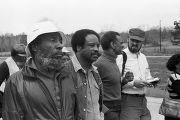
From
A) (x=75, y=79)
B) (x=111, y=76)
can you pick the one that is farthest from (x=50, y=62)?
(x=111, y=76)

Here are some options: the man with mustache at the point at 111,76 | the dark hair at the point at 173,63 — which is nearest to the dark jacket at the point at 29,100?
the man with mustache at the point at 111,76

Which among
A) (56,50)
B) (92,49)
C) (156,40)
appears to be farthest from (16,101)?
(156,40)

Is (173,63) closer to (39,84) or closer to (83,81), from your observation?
(83,81)

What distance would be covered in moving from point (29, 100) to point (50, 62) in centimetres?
33

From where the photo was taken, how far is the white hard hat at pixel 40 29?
9.07 feet

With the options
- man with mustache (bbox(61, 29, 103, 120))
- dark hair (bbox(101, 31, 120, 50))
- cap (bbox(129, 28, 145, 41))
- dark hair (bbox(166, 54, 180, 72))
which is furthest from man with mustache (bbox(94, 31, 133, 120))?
dark hair (bbox(166, 54, 180, 72))

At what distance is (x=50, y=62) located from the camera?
2.75m

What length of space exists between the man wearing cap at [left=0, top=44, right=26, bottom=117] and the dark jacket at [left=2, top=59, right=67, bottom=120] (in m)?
2.06

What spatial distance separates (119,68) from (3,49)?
4219 centimetres

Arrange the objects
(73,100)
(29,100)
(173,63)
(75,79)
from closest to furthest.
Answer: (29,100)
(73,100)
(75,79)
(173,63)

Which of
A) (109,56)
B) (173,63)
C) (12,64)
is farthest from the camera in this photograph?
(173,63)

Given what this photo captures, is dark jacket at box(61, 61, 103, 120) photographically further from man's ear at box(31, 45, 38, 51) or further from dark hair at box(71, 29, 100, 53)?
dark hair at box(71, 29, 100, 53)

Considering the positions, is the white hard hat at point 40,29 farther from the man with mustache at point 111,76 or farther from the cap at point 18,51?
the cap at point 18,51

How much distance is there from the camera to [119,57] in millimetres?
5164
